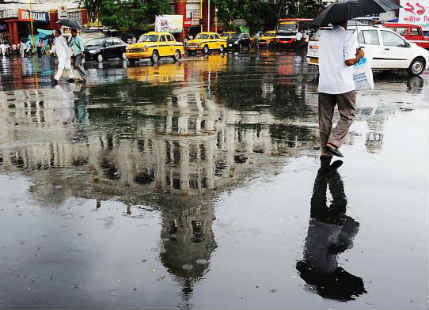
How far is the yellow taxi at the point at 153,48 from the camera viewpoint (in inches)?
1164

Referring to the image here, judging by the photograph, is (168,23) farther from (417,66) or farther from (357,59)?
(357,59)

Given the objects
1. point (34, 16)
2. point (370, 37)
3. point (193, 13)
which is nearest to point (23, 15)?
point (34, 16)

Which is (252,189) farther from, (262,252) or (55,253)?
(55,253)

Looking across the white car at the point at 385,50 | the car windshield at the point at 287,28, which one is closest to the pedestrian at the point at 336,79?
the white car at the point at 385,50

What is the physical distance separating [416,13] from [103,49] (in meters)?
24.4

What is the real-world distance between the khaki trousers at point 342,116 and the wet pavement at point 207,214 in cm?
36

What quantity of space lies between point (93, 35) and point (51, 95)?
27.0m

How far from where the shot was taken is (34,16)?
53844 millimetres

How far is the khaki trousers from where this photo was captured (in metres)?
6.71

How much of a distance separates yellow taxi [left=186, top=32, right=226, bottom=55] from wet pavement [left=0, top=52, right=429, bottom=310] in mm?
32242

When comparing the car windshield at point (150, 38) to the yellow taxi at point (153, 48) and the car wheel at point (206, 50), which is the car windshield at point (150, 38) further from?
the car wheel at point (206, 50)

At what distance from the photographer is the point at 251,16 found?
2425 inches

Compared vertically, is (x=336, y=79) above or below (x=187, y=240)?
above

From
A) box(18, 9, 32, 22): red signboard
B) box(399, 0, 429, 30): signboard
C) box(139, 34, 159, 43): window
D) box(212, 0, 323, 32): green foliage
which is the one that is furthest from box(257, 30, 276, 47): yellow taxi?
box(139, 34, 159, 43): window
